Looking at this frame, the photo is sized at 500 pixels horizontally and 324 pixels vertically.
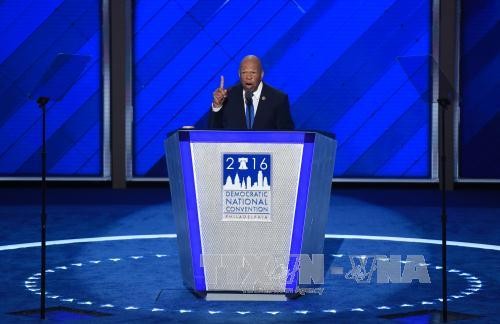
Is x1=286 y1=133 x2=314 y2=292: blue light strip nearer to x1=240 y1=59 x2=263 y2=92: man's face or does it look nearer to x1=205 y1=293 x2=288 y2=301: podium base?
x1=205 y1=293 x2=288 y2=301: podium base

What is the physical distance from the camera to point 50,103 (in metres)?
12.7

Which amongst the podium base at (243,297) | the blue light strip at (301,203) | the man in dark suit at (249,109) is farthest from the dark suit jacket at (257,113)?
the podium base at (243,297)

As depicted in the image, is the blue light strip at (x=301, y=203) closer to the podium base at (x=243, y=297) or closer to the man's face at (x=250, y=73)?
the podium base at (x=243, y=297)

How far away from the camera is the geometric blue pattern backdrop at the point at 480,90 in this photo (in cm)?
1266

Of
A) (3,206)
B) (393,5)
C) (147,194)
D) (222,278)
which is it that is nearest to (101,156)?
(147,194)

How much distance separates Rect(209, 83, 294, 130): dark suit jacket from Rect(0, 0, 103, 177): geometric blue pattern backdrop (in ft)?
23.5

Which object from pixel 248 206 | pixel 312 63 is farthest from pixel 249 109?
pixel 312 63

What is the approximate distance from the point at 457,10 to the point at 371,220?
421 centimetres

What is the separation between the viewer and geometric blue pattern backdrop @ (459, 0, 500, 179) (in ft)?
41.5

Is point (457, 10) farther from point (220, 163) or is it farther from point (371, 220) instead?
point (220, 163)

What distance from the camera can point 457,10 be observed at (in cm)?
1261

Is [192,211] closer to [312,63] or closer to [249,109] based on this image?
[249,109]

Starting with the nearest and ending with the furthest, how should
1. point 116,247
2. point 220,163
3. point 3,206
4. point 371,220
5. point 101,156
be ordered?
1. point 220,163
2. point 116,247
3. point 371,220
4. point 3,206
5. point 101,156

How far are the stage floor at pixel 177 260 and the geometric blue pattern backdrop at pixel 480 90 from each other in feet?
2.80
